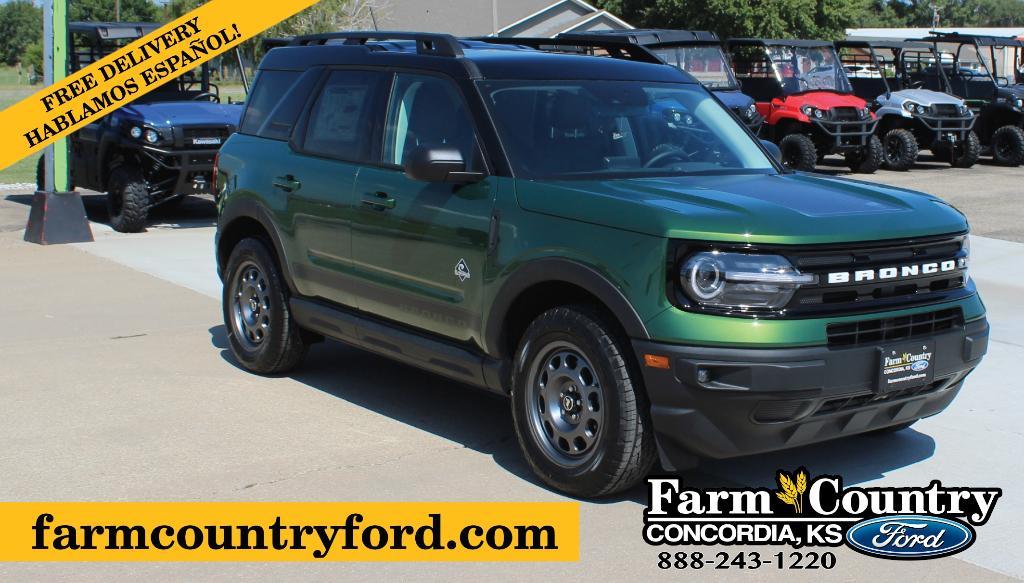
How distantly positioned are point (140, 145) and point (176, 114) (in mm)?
629

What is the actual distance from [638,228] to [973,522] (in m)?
1.84

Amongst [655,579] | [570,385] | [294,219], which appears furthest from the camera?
[294,219]

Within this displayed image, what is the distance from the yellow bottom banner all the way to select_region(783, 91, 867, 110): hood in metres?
17.4

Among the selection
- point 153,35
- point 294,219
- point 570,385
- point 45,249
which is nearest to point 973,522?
point 570,385

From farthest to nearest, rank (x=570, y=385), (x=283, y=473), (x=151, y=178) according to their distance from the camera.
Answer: (x=151, y=178) → (x=283, y=473) → (x=570, y=385)

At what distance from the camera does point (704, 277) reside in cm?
491

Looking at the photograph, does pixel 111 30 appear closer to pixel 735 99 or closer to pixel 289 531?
pixel 735 99

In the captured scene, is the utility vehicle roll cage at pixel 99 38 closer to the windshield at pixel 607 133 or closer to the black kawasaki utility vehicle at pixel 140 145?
the black kawasaki utility vehicle at pixel 140 145

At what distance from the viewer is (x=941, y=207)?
220 inches

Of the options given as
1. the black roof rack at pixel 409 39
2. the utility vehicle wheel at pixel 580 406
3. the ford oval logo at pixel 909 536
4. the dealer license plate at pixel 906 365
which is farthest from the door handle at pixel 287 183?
the ford oval logo at pixel 909 536

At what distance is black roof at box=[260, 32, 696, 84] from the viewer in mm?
6176

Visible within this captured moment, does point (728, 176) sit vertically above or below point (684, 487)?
above

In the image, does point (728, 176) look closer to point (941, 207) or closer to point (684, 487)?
point (941, 207)

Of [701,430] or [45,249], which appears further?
[45,249]
